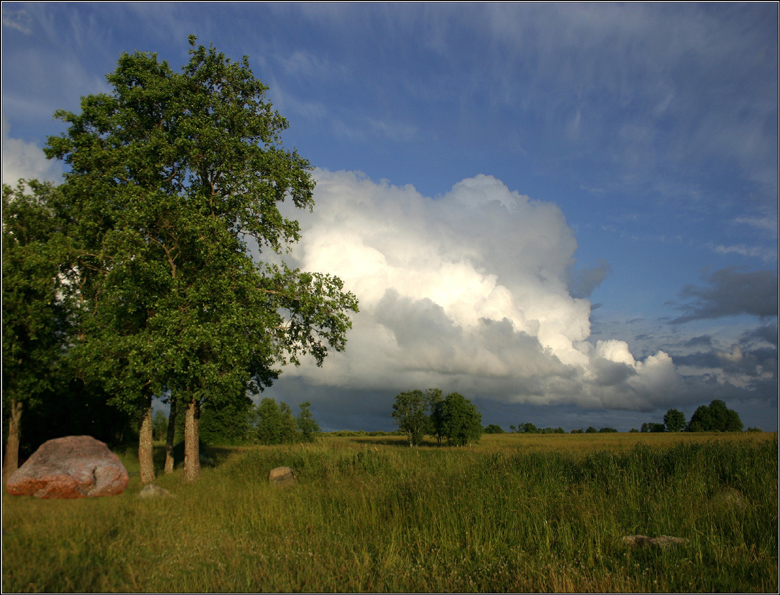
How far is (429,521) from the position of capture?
966cm

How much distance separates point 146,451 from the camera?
18.5 feet

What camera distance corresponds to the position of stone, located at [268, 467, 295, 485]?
35.5ft

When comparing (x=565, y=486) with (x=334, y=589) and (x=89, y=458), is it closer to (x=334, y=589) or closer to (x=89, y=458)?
(x=334, y=589)

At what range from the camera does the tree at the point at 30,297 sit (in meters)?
4.37

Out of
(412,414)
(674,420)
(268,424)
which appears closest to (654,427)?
(674,420)

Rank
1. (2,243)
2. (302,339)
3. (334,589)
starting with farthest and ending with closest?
(302,339), (334,589), (2,243)

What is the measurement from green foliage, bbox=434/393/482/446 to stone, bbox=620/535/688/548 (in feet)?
263

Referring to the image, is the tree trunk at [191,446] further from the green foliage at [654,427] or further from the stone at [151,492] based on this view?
the green foliage at [654,427]

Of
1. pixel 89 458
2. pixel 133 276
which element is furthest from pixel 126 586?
pixel 133 276

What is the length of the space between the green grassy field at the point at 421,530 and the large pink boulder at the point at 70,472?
10 centimetres

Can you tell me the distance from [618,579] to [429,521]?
4.07m

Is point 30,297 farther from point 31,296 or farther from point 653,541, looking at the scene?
point 653,541

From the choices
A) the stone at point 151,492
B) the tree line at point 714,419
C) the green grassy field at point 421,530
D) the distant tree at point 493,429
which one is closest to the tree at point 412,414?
the distant tree at point 493,429

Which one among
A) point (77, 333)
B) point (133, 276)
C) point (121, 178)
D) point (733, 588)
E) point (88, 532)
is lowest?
point (733, 588)
